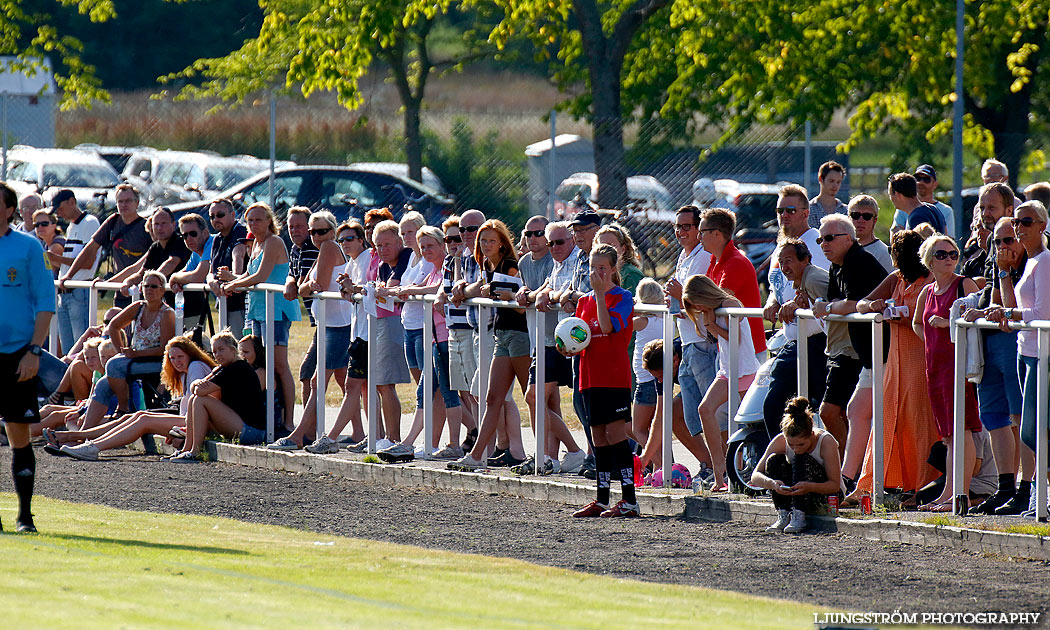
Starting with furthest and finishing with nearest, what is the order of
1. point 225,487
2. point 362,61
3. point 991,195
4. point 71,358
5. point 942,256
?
point 362,61 < point 71,358 < point 225,487 < point 991,195 < point 942,256

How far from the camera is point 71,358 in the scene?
50.2 feet

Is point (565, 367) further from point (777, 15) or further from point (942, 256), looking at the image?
point (777, 15)

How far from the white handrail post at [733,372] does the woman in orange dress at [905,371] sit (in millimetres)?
881

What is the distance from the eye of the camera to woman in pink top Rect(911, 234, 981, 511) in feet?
30.2

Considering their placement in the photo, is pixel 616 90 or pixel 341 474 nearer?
pixel 341 474

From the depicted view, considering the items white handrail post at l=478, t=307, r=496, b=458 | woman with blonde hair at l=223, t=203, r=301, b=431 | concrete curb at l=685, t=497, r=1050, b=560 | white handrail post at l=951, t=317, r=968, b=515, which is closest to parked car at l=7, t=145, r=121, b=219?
woman with blonde hair at l=223, t=203, r=301, b=431

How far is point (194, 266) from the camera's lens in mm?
14570

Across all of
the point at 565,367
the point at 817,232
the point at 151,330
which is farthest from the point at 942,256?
the point at 151,330

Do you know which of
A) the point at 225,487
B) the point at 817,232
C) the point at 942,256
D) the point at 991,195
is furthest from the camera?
the point at 225,487

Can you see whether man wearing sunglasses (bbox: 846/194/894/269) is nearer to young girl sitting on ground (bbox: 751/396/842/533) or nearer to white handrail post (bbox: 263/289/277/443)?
young girl sitting on ground (bbox: 751/396/842/533)

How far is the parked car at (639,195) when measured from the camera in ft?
60.7

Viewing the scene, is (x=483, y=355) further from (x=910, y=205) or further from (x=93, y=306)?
(x=93, y=306)

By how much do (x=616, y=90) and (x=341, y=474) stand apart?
39.0ft

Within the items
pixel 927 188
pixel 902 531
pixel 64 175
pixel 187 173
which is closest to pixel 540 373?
pixel 902 531
